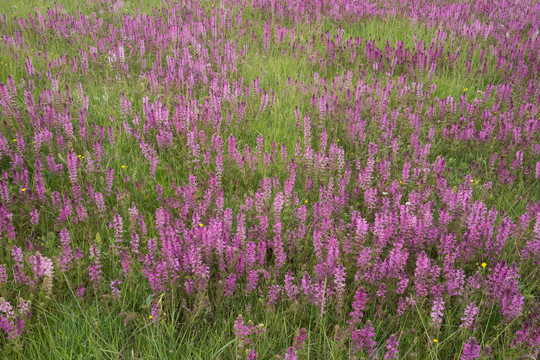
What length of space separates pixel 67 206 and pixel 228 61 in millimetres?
3829

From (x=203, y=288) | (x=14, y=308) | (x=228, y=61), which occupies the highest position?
(x=228, y=61)

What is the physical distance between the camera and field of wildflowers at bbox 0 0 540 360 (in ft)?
8.28

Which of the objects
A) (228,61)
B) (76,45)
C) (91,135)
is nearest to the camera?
(91,135)

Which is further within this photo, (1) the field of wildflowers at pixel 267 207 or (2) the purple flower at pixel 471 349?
(1) the field of wildflowers at pixel 267 207

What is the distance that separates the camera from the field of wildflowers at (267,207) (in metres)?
2.52

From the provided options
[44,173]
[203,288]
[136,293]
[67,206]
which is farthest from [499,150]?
[44,173]

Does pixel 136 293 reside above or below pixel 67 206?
below

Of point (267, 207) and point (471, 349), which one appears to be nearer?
point (471, 349)

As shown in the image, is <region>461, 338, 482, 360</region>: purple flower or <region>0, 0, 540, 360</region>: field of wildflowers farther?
<region>0, 0, 540, 360</region>: field of wildflowers

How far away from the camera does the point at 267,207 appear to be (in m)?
3.44

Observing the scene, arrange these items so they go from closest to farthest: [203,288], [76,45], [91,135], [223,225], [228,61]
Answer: [203,288] < [223,225] < [91,135] < [228,61] < [76,45]

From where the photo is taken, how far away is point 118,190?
12.1 ft

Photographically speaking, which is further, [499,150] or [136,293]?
[499,150]

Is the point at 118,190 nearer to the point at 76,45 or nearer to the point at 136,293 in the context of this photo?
the point at 136,293
